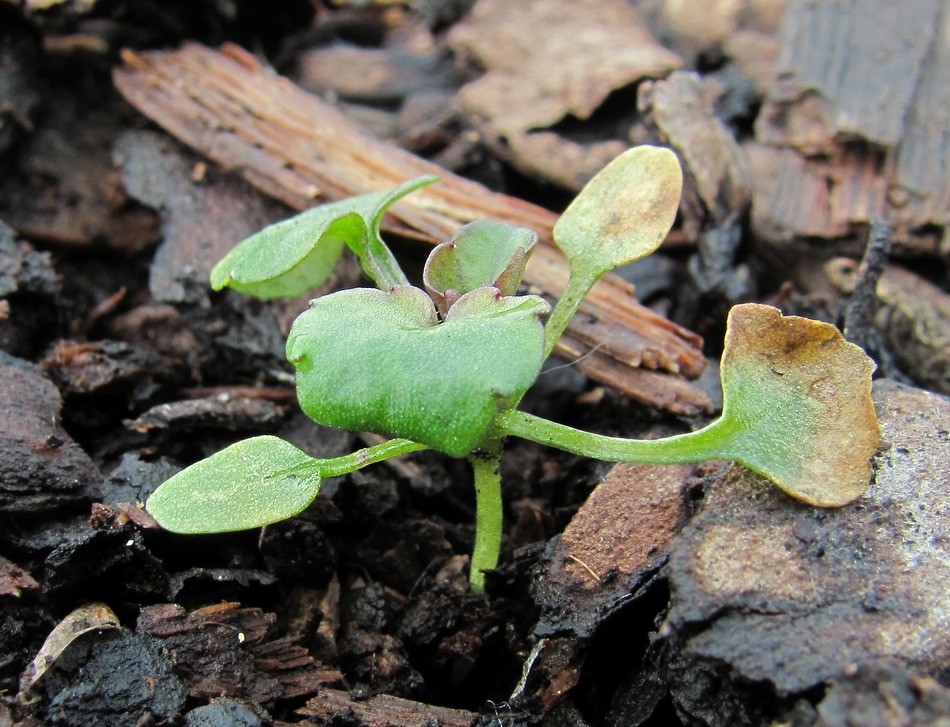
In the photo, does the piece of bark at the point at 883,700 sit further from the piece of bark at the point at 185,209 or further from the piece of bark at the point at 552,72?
the piece of bark at the point at 185,209

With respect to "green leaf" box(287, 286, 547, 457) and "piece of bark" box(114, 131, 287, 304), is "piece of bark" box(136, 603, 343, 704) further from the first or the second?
"piece of bark" box(114, 131, 287, 304)

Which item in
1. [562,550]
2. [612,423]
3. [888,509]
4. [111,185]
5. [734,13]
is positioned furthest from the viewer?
[734,13]

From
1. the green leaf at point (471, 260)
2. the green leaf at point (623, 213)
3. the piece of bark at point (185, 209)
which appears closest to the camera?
the green leaf at point (471, 260)

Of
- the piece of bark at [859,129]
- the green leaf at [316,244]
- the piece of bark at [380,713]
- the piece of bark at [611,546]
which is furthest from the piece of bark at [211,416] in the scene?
the piece of bark at [859,129]

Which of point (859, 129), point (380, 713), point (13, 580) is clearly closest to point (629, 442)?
point (380, 713)

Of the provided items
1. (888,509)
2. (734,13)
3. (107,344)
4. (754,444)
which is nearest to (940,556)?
(888,509)

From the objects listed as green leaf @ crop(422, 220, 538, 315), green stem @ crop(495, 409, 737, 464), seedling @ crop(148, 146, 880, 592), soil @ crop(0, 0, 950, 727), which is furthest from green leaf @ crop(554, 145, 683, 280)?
green stem @ crop(495, 409, 737, 464)

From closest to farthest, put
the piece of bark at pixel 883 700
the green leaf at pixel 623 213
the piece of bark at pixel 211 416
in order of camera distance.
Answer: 1. the piece of bark at pixel 883 700
2. the green leaf at pixel 623 213
3. the piece of bark at pixel 211 416

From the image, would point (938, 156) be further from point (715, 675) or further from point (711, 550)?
point (715, 675)
